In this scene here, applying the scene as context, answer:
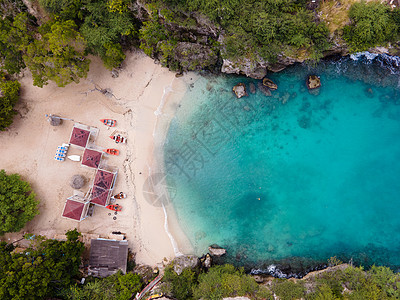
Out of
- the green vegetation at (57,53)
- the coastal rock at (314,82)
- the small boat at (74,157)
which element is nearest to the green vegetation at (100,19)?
the green vegetation at (57,53)

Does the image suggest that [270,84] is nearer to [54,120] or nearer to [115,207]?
[115,207]

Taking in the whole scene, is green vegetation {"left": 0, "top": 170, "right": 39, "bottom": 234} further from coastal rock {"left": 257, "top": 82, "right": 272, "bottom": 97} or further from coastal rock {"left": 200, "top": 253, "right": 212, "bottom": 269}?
coastal rock {"left": 257, "top": 82, "right": 272, "bottom": 97}

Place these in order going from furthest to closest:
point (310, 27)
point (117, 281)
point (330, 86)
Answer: point (330, 86) → point (117, 281) → point (310, 27)

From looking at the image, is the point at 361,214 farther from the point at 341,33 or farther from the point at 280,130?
the point at 341,33

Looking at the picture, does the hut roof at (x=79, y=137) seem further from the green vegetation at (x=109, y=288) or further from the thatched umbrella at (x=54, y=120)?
the green vegetation at (x=109, y=288)

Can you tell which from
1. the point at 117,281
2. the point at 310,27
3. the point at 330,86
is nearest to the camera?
the point at 310,27

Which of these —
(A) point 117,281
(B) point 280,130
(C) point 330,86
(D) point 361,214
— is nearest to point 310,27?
(C) point 330,86

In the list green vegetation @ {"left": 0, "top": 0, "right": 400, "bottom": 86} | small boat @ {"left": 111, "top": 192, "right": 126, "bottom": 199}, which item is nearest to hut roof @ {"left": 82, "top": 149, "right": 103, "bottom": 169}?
small boat @ {"left": 111, "top": 192, "right": 126, "bottom": 199}
